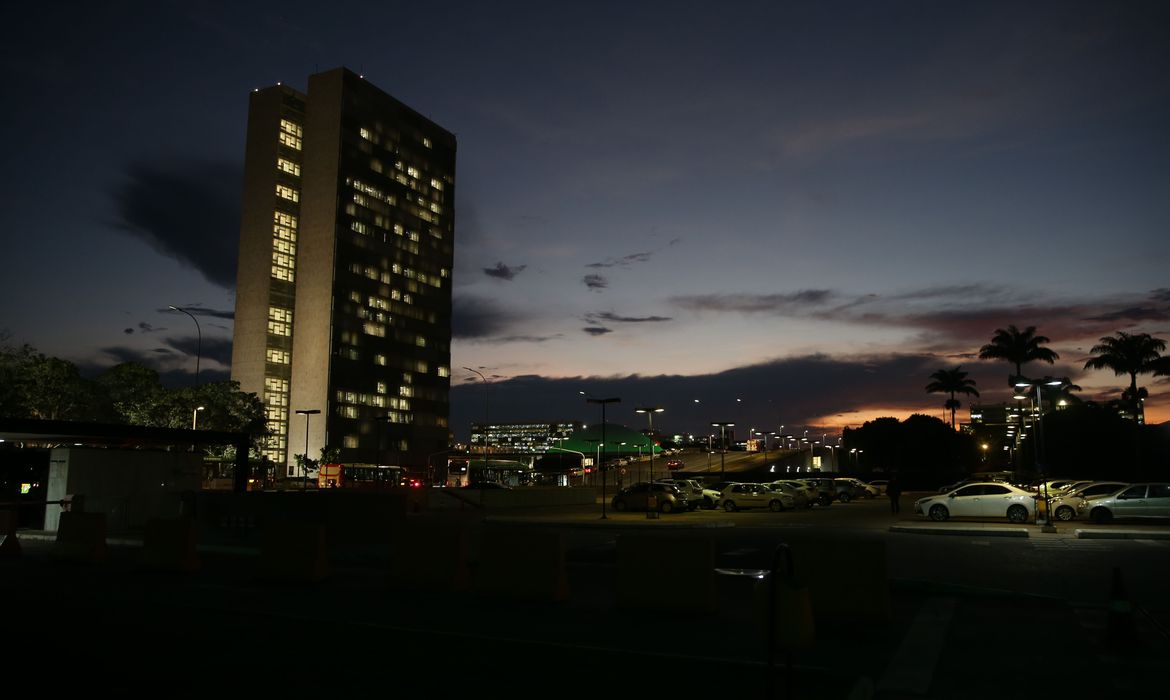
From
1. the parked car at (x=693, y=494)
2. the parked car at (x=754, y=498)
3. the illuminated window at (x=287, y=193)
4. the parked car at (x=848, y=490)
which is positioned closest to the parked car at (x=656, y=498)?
the parked car at (x=693, y=494)

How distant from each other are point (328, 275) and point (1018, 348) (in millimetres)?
98917

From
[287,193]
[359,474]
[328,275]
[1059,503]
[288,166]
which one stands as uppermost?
[288,166]

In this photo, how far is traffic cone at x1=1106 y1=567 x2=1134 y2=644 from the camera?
955 cm

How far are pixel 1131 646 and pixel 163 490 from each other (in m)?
28.4

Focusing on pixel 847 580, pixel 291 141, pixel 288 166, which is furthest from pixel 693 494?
pixel 291 141

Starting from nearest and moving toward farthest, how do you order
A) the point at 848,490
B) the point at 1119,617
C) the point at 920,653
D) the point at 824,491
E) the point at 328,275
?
the point at 920,653 → the point at 1119,617 → the point at 824,491 → the point at 848,490 → the point at 328,275

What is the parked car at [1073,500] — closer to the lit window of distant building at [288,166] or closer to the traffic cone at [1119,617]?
the traffic cone at [1119,617]

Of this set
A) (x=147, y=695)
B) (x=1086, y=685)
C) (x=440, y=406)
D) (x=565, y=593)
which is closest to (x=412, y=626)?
(x=565, y=593)

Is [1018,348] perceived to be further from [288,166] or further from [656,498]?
[288,166]

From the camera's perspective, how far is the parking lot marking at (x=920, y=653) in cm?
762

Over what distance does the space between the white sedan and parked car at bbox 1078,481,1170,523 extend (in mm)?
2380

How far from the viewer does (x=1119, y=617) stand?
31.8 feet

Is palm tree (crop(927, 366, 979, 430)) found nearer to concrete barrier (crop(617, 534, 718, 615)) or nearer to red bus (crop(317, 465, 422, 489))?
red bus (crop(317, 465, 422, 489))

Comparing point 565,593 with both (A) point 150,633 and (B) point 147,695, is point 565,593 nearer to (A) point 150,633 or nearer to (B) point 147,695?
(A) point 150,633
